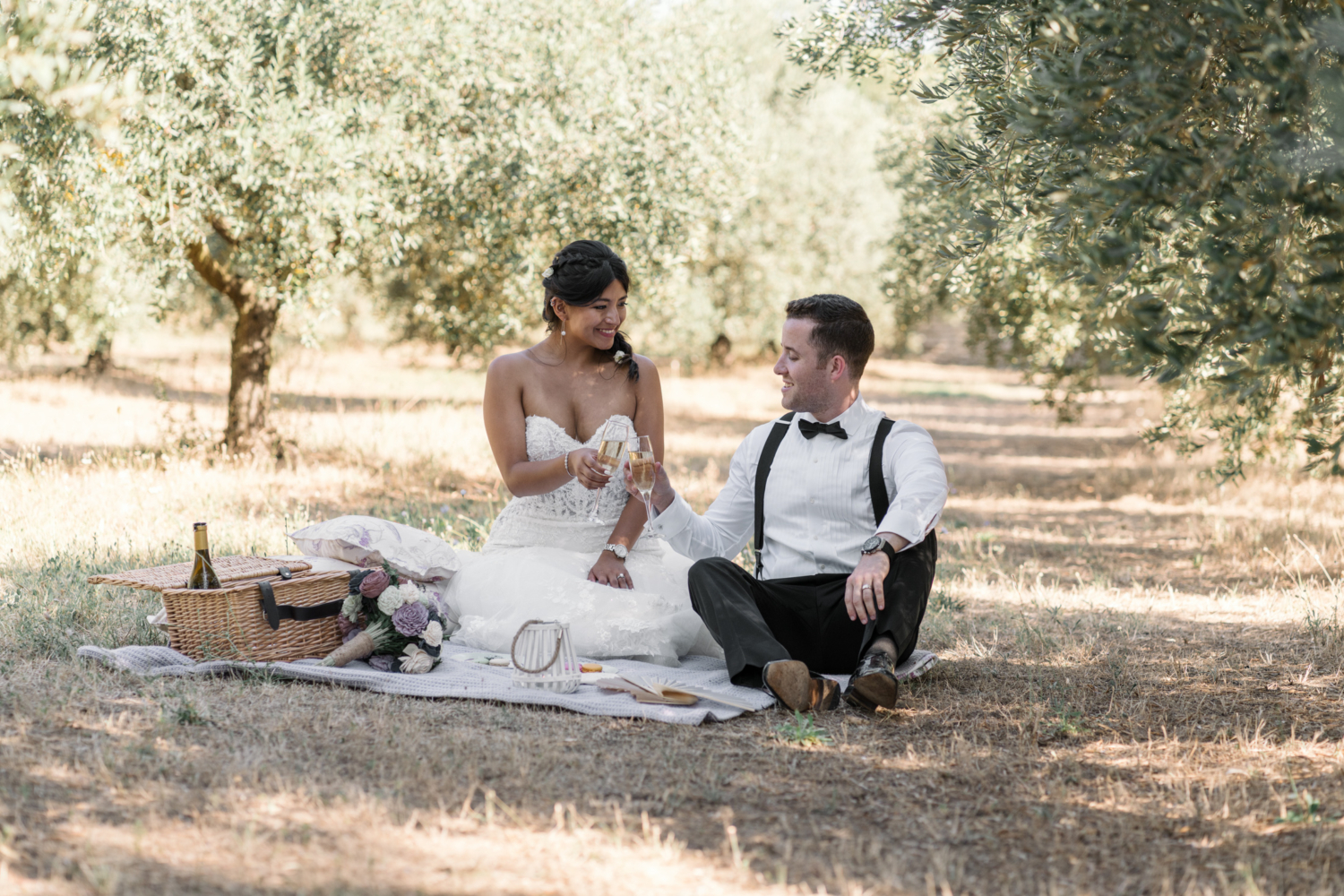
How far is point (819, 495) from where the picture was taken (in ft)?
17.2

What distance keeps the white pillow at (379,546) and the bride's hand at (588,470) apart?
3.48 ft

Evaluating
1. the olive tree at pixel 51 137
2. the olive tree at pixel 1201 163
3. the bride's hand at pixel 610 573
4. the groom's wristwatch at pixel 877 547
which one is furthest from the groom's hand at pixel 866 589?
the olive tree at pixel 51 137

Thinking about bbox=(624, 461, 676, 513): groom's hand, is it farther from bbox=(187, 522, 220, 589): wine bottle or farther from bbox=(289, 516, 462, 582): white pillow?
bbox=(187, 522, 220, 589): wine bottle

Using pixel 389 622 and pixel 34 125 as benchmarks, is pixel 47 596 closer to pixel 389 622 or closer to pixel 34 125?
pixel 389 622

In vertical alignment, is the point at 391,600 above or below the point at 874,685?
above

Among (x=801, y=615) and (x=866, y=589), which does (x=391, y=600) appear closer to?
(x=801, y=615)

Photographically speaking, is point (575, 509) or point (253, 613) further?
point (575, 509)

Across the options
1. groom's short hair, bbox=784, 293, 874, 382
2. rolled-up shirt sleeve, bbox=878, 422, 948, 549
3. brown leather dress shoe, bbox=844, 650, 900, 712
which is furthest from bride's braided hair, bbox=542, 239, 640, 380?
brown leather dress shoe, bbox=844, 650, 900, 712

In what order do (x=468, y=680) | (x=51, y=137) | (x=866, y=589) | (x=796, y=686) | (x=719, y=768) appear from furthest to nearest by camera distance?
1. (x=51, y=137)
2. (x=468, y=680)
3. (x=796, y=686)
4. (x=866, y=589)
5. (x=719, y=768)

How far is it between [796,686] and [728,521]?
111 cm

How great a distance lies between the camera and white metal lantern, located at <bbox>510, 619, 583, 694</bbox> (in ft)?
15.9

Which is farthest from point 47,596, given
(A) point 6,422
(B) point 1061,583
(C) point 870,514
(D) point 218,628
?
(A) point 6,422

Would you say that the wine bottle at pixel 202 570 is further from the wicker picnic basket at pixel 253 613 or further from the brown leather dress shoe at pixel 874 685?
the brown leather dress shoe at pixel 874 685

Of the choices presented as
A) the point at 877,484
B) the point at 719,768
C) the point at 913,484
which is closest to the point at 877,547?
the point at 913,484
